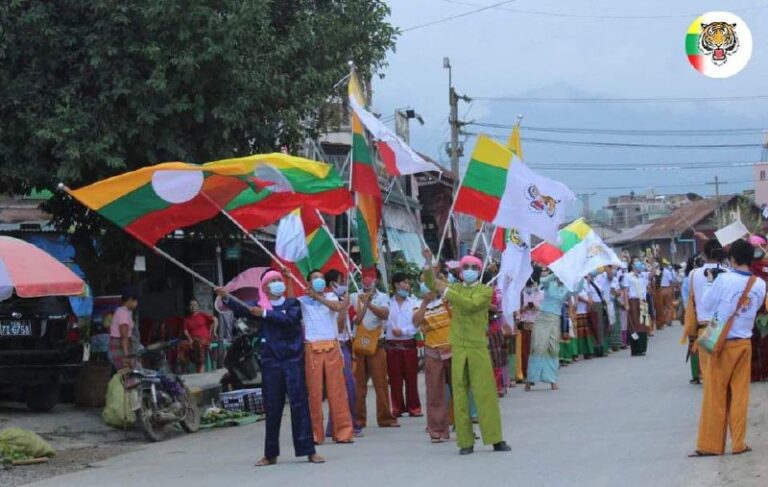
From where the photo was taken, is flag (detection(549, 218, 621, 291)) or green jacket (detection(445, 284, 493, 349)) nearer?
green jacket (detection(445, 284, 493, 349))

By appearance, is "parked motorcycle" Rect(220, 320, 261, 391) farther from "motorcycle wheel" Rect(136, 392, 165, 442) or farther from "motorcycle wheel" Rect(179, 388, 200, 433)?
Answer: "motorcycle wheel" Rect(136, 392, 165, 442)

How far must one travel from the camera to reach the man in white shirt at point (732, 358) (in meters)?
10.4

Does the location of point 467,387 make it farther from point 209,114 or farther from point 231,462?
point 209,114

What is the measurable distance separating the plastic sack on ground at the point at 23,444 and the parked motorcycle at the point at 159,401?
1.81 m

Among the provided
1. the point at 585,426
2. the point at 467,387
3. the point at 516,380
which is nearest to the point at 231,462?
the point at 467,387

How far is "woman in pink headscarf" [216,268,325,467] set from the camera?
1163cm

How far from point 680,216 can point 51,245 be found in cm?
5570

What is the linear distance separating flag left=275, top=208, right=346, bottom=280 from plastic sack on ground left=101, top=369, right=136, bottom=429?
8.10 feet

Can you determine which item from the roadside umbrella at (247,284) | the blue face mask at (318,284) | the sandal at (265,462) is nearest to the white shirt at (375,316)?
the blue face mask at (318,284)

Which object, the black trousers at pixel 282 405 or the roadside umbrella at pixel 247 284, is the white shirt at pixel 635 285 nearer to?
the roadside umbrella at pixel 247 284

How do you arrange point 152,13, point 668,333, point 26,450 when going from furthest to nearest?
point 668,333, point 152,13, point 26,450

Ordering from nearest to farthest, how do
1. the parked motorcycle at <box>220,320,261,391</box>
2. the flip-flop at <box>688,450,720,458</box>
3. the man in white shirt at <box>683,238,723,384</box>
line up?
the flip-flop at <box>688,450,720,458</box> < the man in white shirt at <box>683,238,723,384</box> < the parked motorcycle at <box>220,320,261,391</box>

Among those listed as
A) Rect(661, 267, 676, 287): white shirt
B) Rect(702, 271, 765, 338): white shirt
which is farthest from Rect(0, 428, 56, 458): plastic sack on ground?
Rect(661, 267, 676, 287): white shirt

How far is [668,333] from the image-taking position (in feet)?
114
